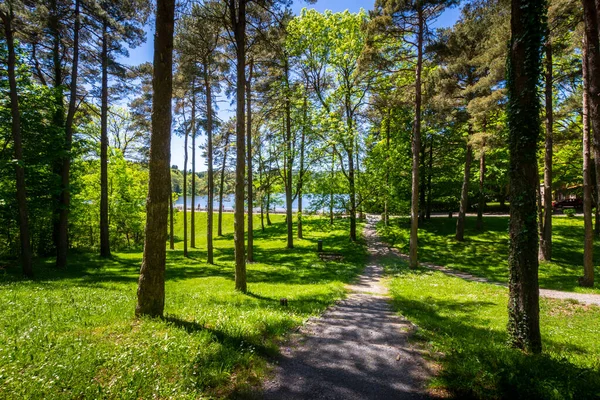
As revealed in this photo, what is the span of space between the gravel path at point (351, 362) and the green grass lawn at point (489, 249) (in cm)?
1009

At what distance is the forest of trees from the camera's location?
5098 mm

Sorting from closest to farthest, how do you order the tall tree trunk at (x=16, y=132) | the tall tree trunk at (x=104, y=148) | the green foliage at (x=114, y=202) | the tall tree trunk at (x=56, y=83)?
the tall tree trunk at (x=16, y=132)
the tall tree trunk at (x=56, y=83)
the tall tree trunk at (x=104, y=148)
the green foliage at (x=114, y=202)

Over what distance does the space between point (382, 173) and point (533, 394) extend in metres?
17.5

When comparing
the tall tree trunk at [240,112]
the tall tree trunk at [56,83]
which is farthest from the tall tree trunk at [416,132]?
the tall tree trunk at [56,83]

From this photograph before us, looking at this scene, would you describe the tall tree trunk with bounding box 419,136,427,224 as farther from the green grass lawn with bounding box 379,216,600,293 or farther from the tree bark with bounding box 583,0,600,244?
the tree bark with bounding box 583,0,600,244

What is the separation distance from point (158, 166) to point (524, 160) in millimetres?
6408

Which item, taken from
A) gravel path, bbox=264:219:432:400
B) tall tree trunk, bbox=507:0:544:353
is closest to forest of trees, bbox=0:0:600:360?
tall tree trunk, bbox=507:0:544:353

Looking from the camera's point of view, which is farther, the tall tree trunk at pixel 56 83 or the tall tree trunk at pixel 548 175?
the tall tree trunk at pixel 548 175

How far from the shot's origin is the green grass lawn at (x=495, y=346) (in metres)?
3.28

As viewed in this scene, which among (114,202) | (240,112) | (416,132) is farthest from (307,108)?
(114,202)

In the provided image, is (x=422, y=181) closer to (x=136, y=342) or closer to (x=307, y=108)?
(x=307, y=108)

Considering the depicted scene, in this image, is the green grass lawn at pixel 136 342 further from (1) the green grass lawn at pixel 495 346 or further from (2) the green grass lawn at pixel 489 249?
(2) the green grass lawn at pixel 489 249

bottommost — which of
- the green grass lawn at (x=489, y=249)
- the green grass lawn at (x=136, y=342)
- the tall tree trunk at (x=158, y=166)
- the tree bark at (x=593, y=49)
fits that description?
the green grass lawn at (x=489, y=249)

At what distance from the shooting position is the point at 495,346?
178 inches
